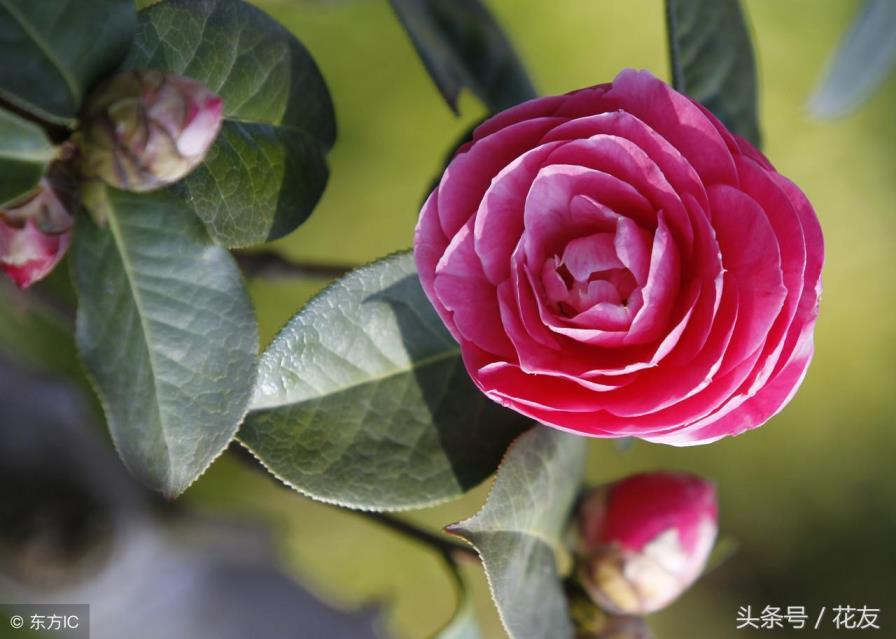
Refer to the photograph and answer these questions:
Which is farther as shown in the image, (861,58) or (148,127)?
(861,58)

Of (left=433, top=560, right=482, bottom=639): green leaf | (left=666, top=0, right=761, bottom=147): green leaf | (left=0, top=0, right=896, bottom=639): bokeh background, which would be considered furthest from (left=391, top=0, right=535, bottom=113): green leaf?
(left=0, top=0, right=896, bottom=639): bokeh background

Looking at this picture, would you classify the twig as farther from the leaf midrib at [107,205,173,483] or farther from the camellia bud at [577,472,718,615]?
the leaf midrib at [107,205,173,483]

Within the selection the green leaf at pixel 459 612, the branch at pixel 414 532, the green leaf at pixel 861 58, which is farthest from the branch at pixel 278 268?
the green leaf at pixel 861 58

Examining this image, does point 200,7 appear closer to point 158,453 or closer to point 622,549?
point 158,453

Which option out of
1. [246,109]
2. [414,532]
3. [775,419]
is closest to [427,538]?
[414,532]

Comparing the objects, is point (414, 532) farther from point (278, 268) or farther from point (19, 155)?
point (19, 155)
